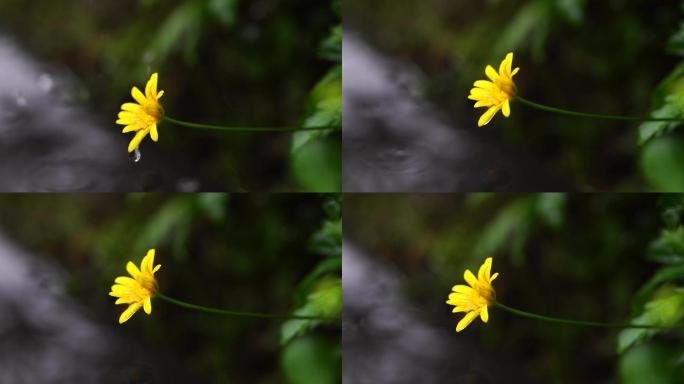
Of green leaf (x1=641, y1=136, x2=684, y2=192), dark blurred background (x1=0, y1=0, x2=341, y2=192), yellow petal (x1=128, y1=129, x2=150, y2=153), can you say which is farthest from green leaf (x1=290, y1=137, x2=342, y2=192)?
green leaf (x1=641, y1=136, x2=684, y2=192)

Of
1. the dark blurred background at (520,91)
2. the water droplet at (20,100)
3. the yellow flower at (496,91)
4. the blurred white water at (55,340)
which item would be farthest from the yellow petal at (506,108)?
the water droplet at (20,100)

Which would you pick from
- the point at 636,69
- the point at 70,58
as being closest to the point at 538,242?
the point at 636,69

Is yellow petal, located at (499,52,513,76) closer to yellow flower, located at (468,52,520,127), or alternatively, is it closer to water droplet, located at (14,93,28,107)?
yellow flower, located at (468,52,520,127)

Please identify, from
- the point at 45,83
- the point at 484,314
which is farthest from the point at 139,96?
the point at 484,314

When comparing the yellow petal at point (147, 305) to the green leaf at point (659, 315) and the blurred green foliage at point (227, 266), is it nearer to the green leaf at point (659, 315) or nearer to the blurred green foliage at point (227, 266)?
the blurred green foliage at point (227, 266)

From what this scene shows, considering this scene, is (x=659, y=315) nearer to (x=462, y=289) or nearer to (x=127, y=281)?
(x=462, y=289)

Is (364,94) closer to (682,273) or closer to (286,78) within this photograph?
(286,78)
